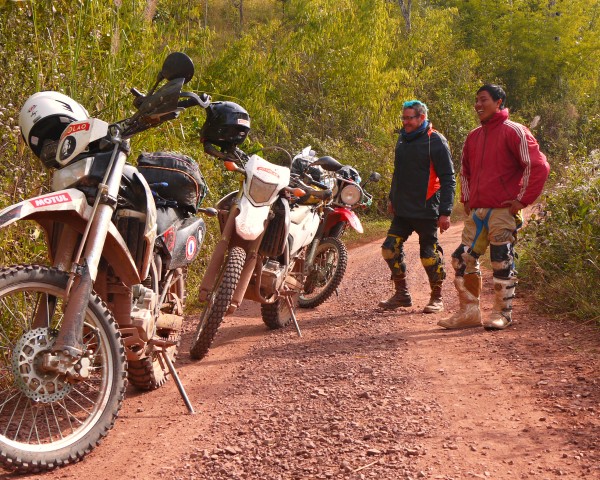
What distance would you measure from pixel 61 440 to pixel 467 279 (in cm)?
424

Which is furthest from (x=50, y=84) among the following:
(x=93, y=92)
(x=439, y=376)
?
(x=439, y=376)

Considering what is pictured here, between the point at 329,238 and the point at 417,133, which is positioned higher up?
the point at 417,133

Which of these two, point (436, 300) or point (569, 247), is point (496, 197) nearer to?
point (569, 247)

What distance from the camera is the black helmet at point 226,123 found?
18.4ft

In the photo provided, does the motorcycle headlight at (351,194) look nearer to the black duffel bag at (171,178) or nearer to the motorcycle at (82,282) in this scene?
the black duffel bag at (171,178)

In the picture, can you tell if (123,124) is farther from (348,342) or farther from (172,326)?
(348,342)

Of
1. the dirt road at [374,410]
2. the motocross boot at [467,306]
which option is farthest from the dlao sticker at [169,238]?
the motocross boot at [467,306]

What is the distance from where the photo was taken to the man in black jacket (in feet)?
24.4

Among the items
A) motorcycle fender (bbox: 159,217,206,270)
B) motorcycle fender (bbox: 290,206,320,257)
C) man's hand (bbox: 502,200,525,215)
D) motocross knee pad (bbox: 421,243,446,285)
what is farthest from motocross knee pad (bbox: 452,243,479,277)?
motorcycle fender (bbox: 159,217,206,270)

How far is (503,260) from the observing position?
647 cm

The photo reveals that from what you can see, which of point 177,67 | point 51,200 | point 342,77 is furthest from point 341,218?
point 342,77

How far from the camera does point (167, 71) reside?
12.5ft

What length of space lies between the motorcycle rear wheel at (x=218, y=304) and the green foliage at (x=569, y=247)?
9.37 feet

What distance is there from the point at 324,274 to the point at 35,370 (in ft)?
16.5
